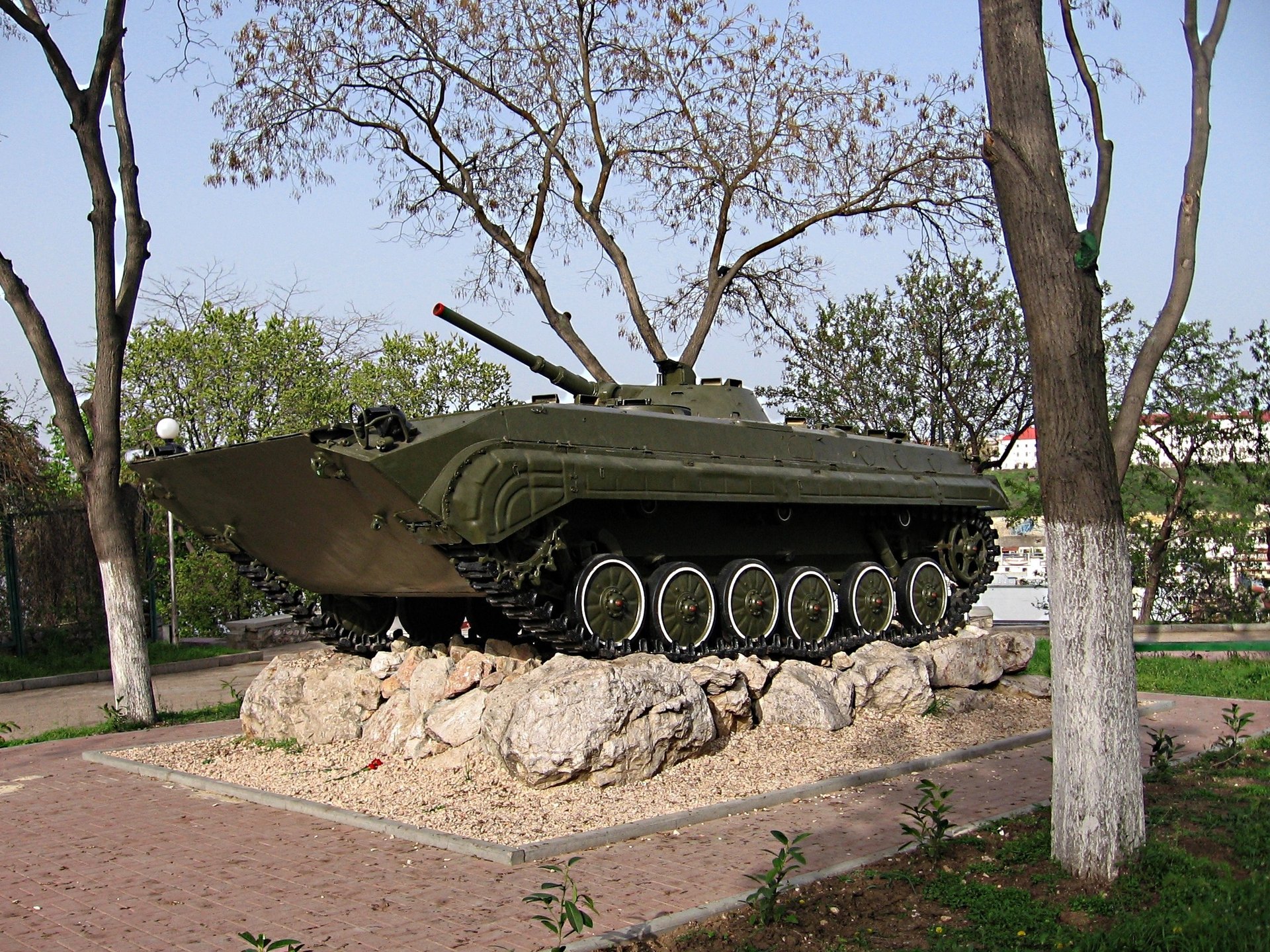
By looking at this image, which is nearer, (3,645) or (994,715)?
(994,715)

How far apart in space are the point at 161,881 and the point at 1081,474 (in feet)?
16.7

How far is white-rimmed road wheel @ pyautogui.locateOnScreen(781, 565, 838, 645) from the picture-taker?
38.1 feet

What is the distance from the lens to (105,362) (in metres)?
12.7

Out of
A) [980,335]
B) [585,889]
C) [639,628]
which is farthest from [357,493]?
[980,335]

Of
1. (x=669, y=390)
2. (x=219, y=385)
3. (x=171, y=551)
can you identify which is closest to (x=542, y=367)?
(x=669, y=390)

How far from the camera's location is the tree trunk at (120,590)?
40.7ft

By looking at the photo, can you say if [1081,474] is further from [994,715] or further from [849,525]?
[849,525]

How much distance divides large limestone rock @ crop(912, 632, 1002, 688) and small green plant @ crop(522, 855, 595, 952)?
545 cm

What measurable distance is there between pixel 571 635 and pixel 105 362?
6307 mm

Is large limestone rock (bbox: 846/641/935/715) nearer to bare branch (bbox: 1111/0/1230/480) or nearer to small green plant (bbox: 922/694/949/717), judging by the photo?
small green plant (bbox: 922/694/949/717)

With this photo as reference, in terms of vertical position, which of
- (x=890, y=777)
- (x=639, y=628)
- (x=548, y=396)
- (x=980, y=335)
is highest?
(x=980, y=335)

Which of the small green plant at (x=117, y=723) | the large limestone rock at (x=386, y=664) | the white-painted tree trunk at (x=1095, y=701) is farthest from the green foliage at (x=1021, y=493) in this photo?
the white-painted tree trunk at (x=1095, y=701)

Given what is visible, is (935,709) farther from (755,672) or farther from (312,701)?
(312,701)

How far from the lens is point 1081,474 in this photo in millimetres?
6023
